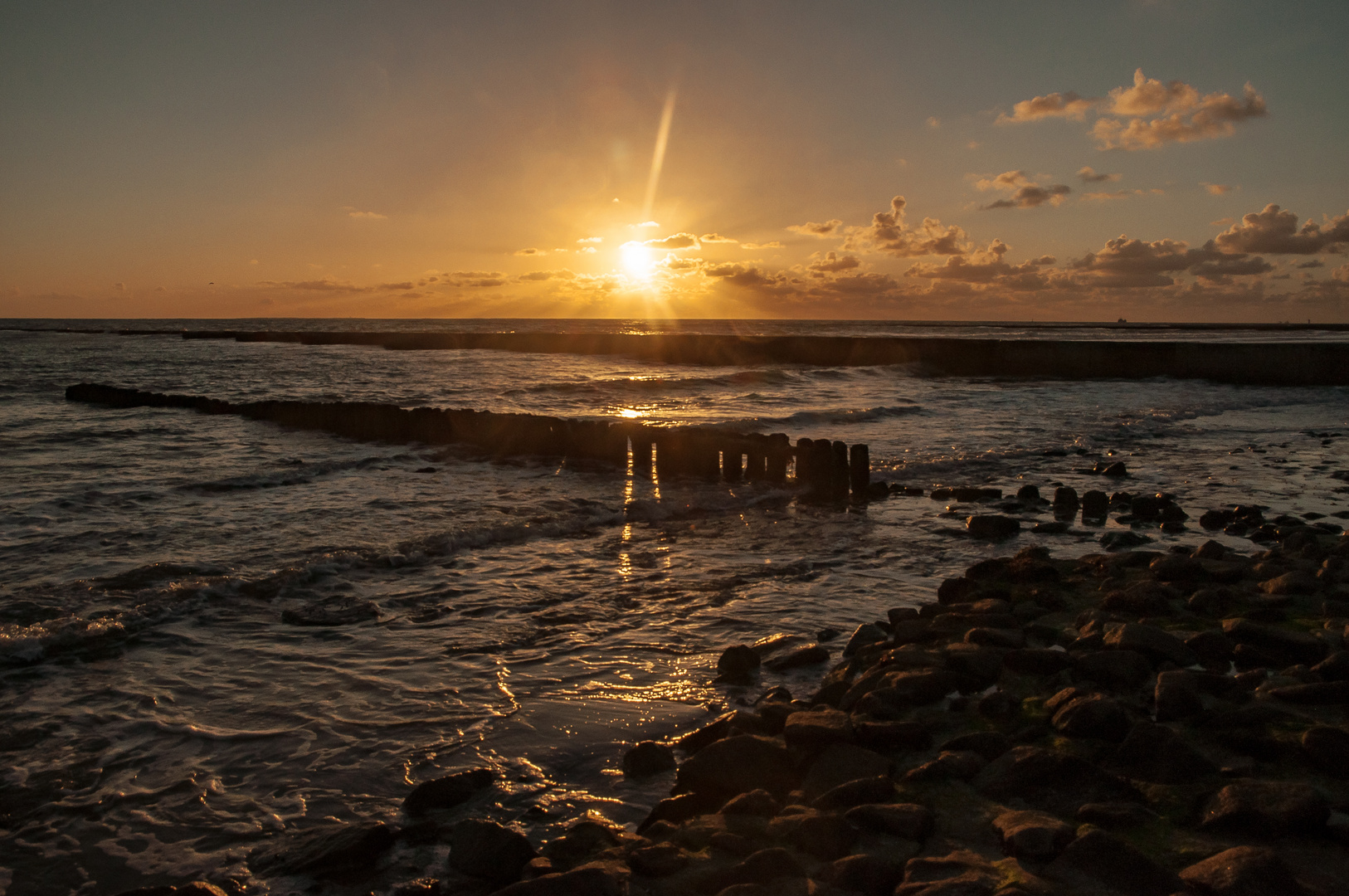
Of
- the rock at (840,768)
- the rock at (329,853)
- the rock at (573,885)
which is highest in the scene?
the rock at (840,768)

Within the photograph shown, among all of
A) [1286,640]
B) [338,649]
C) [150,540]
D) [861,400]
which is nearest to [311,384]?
[861,400]

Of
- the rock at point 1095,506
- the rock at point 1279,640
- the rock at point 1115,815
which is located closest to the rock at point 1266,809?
the rock at point 1115,815

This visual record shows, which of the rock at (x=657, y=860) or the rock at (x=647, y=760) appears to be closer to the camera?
the rock at (x=657, y=860)

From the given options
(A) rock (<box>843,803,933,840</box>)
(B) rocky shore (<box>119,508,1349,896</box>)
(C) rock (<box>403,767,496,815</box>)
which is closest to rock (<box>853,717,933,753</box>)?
(B) rocky shore (<box>119,508,1349,896</box>)

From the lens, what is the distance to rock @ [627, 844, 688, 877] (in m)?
3.22

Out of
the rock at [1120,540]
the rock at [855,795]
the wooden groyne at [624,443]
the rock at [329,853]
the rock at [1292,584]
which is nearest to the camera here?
the rock at [329,853]

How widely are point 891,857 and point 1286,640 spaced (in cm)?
355

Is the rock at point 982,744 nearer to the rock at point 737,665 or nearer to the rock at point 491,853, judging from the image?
the rock at point 737,665

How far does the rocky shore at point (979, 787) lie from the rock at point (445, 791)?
0.03ft

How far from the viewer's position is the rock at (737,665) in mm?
5332

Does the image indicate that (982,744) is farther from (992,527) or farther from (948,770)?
(992,527)

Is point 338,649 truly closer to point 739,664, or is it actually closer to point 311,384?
point 739,664

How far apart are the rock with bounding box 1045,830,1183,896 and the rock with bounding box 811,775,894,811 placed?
76 centimetres

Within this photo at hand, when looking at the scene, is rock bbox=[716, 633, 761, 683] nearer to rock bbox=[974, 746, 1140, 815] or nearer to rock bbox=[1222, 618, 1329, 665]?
rock bbox=[974, 746, 1140, 815]
